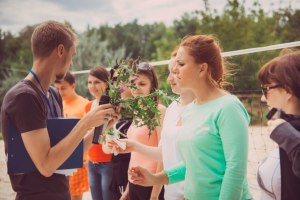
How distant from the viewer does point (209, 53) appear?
2.21 metres

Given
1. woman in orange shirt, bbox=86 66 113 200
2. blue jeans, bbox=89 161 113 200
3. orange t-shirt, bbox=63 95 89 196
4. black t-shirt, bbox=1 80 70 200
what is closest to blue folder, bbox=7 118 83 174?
black t-shirt, bbox=1 80 70 200

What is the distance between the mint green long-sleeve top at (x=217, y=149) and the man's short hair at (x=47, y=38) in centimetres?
98

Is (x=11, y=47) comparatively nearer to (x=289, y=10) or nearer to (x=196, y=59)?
(x=289, y=10)

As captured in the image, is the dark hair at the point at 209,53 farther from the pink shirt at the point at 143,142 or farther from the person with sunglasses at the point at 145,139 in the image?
the pink shirt at the point at 143,142

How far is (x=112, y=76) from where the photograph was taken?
249 centimetres

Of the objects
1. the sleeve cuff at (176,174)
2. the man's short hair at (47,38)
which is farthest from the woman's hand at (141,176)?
the man's short hair at (47,38)

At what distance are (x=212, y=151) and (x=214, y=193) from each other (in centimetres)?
25

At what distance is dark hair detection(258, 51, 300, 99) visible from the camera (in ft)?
5.80

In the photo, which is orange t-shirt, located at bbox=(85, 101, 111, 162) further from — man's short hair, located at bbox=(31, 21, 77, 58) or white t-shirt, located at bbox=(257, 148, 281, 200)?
white t-shirt, located at bbox=(257, 148, 281, 200)

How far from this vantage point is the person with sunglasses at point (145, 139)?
2.96m

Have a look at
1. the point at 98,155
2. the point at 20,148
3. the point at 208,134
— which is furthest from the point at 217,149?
the point at 98,155

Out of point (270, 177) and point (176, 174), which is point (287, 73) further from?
point (176, 174)

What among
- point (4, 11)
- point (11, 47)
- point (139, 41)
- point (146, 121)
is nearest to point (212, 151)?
point (146, 121)

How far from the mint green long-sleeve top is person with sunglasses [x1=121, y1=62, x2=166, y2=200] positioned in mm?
743
